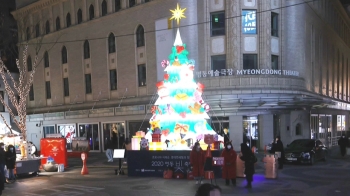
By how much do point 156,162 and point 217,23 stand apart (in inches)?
467

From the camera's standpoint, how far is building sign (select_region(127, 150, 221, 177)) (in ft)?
44.5

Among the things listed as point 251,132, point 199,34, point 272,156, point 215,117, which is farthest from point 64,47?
point 272,156

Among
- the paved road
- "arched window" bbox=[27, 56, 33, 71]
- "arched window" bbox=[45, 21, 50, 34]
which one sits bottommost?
the paved road

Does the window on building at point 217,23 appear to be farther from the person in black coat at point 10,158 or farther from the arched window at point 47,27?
the arched window at point 47,27

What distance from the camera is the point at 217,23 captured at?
72.2 feet

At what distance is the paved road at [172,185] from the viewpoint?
11.0 metres

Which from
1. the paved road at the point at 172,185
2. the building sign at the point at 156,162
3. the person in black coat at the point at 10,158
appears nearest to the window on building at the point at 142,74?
the paved road at the point at 172,185

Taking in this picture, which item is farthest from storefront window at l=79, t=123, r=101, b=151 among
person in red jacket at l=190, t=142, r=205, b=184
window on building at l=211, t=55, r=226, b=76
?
person in red jacket at l=190, t=142, r=205, b=184

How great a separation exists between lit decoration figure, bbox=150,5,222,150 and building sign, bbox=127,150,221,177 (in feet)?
4.74

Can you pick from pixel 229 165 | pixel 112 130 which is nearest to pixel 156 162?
pixel 229 165

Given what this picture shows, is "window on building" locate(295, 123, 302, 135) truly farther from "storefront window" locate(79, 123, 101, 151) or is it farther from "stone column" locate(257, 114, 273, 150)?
"storefront window" locate(79, 123, 101, 151)

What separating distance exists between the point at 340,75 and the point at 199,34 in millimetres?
25145

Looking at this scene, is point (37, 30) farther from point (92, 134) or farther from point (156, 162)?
point (156, 162)

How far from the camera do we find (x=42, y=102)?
33781mm
